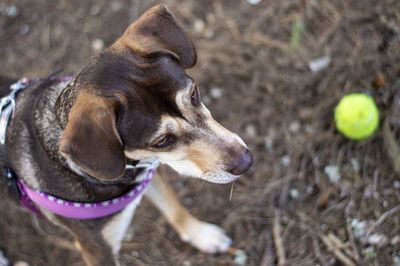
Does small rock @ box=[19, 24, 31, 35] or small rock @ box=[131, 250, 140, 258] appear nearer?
small rock @ box=[131, 250, 140, 258]

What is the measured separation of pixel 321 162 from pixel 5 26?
3.36 m

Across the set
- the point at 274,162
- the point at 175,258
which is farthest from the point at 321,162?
the point at 175,258

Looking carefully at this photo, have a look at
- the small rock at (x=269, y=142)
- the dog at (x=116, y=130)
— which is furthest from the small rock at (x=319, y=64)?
the dog at (x=116, y=130)

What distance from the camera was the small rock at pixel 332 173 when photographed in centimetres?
378

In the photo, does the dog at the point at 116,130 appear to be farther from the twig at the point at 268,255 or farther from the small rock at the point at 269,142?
the small rock at the point at 269,142

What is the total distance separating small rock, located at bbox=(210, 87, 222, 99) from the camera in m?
4.33

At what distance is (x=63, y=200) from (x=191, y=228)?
1.28m

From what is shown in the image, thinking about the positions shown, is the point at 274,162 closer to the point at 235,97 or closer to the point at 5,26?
the point at 235,97

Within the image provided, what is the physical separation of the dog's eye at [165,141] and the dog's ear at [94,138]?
25cm

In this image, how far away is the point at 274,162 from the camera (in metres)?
3.97

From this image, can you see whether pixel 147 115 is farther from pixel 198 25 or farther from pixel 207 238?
pixel 198 25

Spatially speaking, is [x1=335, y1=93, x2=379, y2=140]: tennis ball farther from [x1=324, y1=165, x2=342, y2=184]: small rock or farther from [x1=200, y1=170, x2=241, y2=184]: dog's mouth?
[x1=200, y1=170, x2=241, y2=184]: dog's mouth

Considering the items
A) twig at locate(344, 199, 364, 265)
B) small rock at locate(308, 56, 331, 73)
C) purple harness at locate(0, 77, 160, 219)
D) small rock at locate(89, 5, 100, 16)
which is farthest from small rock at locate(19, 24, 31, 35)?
twig at locate(344, 199, 364, 265)

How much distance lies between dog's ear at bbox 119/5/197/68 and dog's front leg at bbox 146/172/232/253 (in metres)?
1.33
